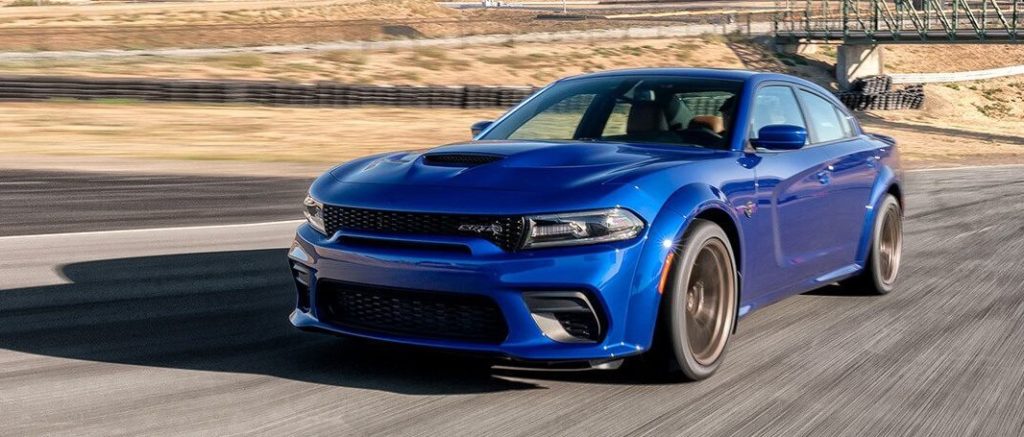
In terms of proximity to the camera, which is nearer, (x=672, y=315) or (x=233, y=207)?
(x=672, y=315)

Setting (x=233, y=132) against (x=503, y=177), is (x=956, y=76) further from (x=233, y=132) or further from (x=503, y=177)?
(x=503, y=177)

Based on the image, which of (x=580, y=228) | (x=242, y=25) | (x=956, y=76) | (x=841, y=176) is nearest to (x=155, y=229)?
(x=841, y=176)

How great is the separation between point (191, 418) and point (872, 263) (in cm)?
463

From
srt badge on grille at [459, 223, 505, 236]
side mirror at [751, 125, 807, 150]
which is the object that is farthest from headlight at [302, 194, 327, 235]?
side mirror at [751, 125, 807, 150]

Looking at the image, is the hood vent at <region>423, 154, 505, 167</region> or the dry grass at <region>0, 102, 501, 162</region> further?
the dry grass at <region>0, 102, 501, 162</region>

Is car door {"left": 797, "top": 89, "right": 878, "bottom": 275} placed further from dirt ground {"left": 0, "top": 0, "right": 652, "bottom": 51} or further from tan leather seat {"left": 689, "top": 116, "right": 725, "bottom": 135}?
dirt ground {"left": 0, "top": 0, "right": 652, "bottom": 51}

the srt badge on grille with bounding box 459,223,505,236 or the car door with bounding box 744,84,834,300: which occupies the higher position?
the srt badge on grille with bounding box 459,223,505,236

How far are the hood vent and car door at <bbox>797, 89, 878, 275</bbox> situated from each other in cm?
230

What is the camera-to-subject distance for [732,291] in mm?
5914

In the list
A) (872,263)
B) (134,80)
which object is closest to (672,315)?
(872,263)

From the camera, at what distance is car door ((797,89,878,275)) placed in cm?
726

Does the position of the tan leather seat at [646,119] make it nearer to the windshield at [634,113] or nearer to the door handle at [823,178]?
the windshield at [634,113]

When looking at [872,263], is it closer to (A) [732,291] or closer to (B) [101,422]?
(A) [732,291]

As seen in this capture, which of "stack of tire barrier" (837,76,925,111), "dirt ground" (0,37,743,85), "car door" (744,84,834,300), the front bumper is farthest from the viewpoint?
"stack of tire barrier" (837,76,925,111)
